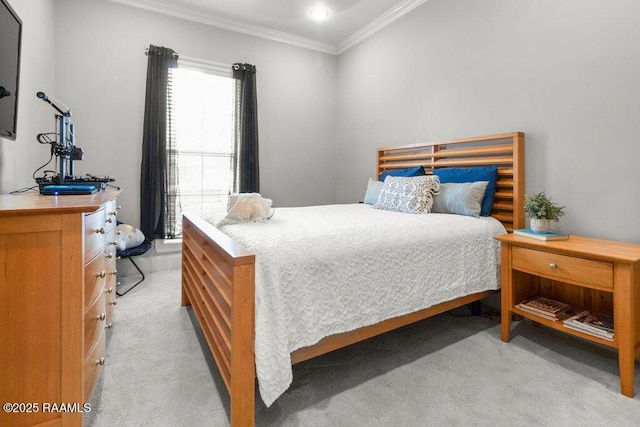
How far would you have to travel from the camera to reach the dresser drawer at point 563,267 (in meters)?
1.61

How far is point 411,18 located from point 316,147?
187cm

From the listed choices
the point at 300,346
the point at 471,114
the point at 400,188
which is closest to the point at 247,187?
the point at 400,188

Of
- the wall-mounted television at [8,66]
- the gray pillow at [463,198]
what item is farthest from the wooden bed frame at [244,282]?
the wall-mounted television at [8,66]

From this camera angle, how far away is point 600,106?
1.98 meters

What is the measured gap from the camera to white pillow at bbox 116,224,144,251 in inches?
114

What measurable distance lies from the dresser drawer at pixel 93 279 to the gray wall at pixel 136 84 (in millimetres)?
2044

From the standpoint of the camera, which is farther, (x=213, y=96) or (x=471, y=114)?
(x=213, y=96)

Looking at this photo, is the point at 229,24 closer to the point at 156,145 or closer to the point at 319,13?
the point at 319,13

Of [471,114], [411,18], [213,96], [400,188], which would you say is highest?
[411,18]

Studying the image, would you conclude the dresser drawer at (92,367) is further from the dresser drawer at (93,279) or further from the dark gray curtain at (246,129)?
the dark gray curtain at (246,129)

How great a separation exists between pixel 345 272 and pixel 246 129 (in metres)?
2.86

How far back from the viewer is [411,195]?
2539 mm

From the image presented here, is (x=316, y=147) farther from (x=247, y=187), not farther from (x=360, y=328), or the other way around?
(x=360, y=328)

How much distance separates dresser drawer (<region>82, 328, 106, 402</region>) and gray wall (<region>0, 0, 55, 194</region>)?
118 centimetres
